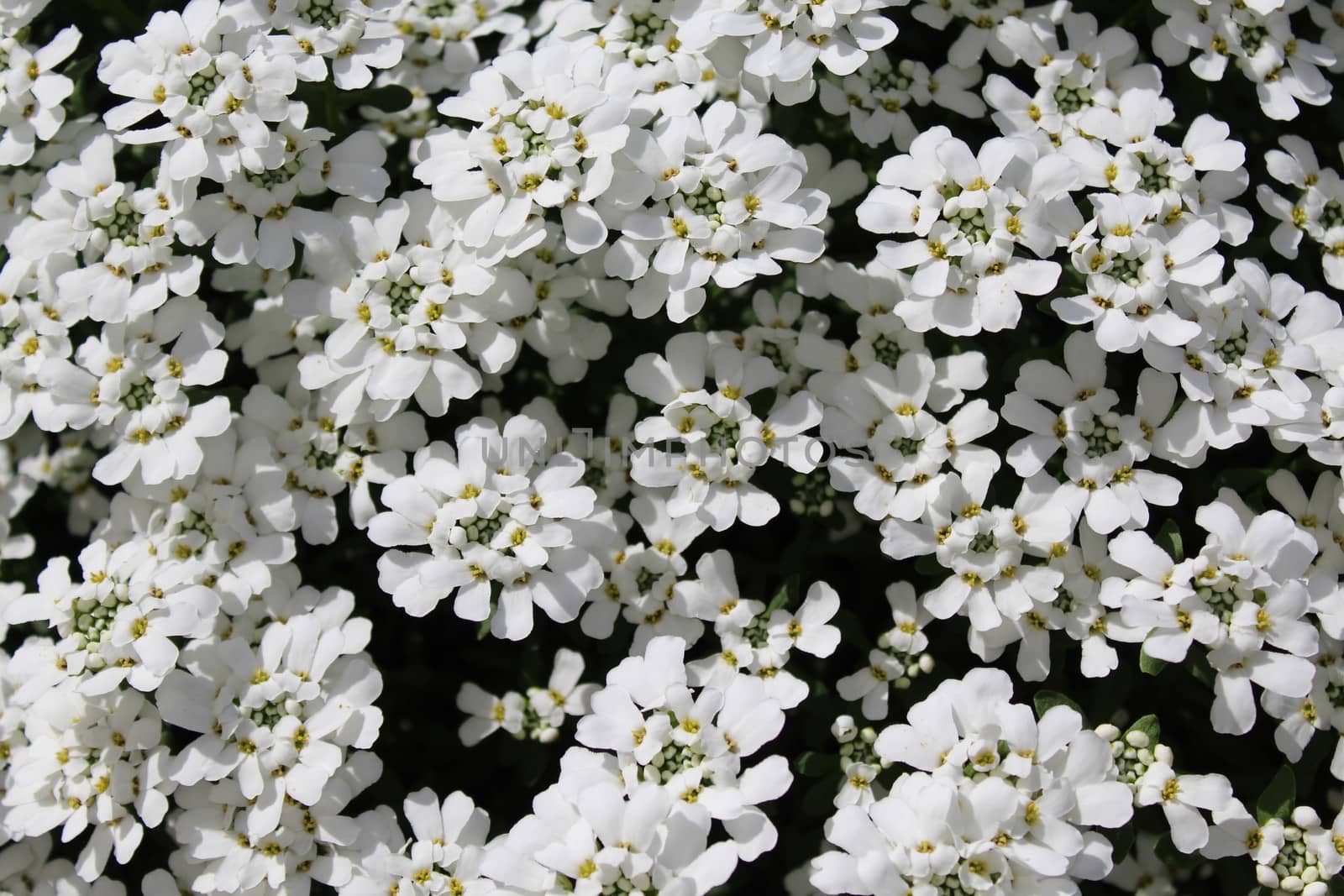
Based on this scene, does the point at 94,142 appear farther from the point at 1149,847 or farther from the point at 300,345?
the point at 1149,847

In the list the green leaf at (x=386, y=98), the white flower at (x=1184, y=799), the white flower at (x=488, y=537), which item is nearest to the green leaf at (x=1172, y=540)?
the white flower at (x=1184, y=799)

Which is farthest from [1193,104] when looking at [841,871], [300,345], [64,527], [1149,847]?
[64,527]

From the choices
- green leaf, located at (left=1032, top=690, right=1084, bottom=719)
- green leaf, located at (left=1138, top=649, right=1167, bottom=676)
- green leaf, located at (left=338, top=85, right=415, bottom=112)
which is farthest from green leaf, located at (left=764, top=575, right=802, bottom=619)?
green leaf, located at (left=338, top=85, right=415, bottom=112)

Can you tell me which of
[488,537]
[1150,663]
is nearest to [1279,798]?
[1150,663]

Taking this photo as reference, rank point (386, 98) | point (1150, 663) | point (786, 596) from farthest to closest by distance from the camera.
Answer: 1. point (386, 98)
2. point (786, 596)
3. point (1150, 663)

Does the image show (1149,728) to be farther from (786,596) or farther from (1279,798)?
(786,596)

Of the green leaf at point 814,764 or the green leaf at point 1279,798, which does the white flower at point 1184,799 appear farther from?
the green leaf at point 814,764

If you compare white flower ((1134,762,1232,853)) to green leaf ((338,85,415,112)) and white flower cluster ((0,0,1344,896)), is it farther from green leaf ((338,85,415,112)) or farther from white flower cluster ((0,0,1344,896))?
green leaf ((338,85,415,112))
